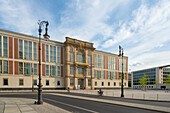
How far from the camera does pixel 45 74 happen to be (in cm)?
Answer: 5091

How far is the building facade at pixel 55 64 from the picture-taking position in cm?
4331

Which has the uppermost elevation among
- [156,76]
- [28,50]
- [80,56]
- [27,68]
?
[28,50]

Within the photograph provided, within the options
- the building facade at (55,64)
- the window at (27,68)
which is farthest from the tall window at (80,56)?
the window at (27,68)

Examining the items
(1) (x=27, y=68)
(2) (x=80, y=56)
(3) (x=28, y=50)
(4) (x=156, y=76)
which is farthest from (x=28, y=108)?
(4) (x=156, y=76)

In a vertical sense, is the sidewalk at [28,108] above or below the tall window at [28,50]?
below

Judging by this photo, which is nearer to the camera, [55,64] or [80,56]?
[55,64]

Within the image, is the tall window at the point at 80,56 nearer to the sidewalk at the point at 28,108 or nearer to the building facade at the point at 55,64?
the building facade at the point at 55,64

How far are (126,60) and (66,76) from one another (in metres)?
47.8

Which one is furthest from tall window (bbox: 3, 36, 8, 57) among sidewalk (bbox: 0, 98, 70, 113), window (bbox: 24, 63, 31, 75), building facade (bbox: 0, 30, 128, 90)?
sidewalk (bbox: 0, 98, 70, 113)

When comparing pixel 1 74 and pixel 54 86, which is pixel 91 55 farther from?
pixel 1 74

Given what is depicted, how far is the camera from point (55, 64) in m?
54.3

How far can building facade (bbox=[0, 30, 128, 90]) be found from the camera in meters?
43.3

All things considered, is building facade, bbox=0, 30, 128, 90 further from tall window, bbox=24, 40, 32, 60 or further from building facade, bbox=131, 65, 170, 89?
building facade, bbox=131, 65, 170, 89

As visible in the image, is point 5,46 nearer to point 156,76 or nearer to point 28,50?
point 28,50
